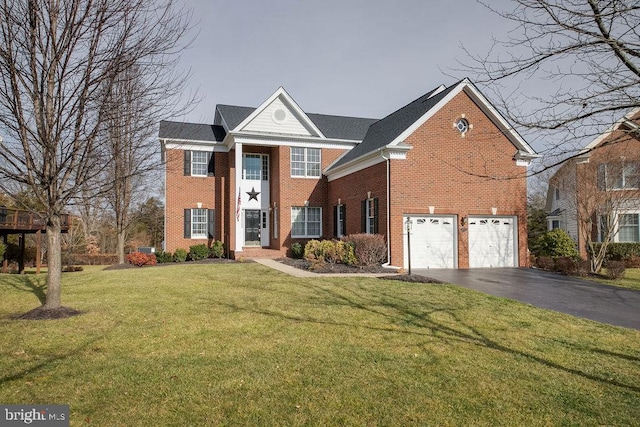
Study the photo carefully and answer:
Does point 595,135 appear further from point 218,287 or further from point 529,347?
point 218,287

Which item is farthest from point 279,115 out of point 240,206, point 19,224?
point 19,224

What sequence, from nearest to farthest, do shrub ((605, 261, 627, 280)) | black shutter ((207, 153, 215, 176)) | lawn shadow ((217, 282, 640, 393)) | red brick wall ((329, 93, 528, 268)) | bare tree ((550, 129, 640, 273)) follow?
1. lawn shadow ((217, 282, 640, 393))
2. shrub ((605, 261, 627, 280))
3. red brick wall ((329, 93, 528, 268))
4. bare tree ((550, 129, 640, 273))
5. black shutter ((207, 153, 215, 176))

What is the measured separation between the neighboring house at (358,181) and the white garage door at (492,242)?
4 centimetres

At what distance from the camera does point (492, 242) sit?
17.5 meters

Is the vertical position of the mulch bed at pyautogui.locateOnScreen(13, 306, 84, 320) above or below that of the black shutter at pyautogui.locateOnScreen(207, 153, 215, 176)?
below

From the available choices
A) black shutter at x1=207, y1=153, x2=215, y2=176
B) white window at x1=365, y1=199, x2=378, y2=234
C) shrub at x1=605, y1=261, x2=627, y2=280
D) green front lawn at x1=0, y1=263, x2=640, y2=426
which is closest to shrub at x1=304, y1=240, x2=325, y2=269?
white window at x1=365, y1=199, x2=378, y2=234

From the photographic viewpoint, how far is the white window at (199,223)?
75.9 ft

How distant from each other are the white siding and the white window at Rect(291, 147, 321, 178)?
94cm

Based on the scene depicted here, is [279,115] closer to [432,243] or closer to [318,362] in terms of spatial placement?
[432,243]

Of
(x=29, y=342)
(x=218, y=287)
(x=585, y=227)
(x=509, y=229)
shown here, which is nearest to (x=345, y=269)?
(x=218, y=287)

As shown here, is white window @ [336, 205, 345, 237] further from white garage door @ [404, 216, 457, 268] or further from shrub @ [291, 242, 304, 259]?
white garage door @ [404, 216, 457, 268]

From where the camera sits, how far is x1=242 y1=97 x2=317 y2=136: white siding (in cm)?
2234

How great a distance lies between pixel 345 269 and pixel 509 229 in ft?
→ 25.7

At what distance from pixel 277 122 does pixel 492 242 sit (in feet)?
41.1
